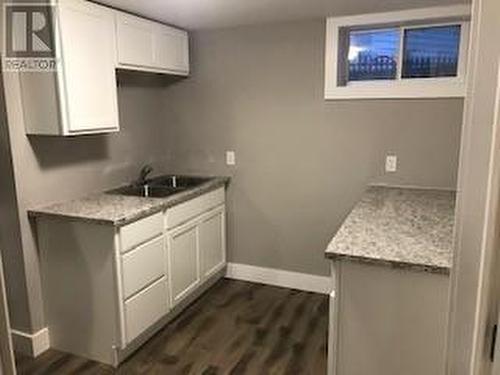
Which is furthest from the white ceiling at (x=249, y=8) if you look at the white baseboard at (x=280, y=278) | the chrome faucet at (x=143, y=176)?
the white baseboard at (x=280, y=278)

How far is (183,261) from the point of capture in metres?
3.05

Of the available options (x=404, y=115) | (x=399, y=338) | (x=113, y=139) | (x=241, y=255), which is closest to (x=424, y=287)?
(x=399, y=338)

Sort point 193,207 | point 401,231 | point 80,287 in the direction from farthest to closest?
1. point 193,207
2. point 80,287
3. point 401,231

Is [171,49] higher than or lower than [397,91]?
higher

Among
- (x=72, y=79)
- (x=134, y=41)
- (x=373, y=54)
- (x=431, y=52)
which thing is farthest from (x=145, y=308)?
(x=431, y=52)

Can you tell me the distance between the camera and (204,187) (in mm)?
3281

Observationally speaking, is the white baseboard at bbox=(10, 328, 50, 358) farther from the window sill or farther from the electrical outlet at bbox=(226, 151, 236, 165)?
the window sill

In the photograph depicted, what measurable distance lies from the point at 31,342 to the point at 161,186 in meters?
1.48

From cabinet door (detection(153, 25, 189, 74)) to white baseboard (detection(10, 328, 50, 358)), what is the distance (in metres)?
2.07

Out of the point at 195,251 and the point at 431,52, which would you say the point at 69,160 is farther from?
the point at 431,52

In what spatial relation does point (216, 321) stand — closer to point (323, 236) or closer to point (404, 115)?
point (323, 236)

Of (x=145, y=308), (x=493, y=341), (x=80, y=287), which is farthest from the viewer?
(x=145, y=308)

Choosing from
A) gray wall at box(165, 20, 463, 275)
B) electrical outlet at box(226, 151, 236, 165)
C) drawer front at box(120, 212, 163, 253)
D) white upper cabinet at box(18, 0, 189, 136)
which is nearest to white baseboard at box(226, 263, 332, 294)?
gray wall at box(165, 20, 463, 275)

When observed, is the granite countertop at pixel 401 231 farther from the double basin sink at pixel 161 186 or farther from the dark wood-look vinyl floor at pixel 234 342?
the double basin sink at pixel 161 186
